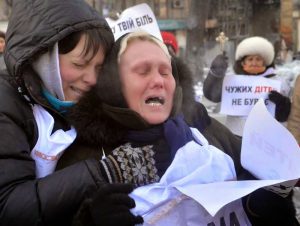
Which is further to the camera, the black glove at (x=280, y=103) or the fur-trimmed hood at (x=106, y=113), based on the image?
the black glove at (x=280, y=103)

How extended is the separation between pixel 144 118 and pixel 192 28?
43.9ft

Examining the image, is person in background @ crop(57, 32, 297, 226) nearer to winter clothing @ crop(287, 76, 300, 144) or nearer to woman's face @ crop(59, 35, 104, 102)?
woman's face @ crop(59, 35, 104, 102)

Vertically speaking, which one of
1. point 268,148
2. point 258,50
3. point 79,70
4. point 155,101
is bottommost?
point 258,50

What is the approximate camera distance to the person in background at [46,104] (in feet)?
4.75

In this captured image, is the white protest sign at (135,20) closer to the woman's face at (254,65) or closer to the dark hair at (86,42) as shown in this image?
the dark hair at (86,42)

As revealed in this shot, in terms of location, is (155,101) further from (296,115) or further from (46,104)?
(296,115)

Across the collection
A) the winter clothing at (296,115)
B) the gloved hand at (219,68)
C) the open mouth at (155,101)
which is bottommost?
the winter clothing at (296,115)

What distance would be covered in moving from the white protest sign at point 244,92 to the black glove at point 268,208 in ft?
7.34

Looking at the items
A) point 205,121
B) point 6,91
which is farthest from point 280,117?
point 6,91

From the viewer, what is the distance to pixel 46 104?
1.68 m

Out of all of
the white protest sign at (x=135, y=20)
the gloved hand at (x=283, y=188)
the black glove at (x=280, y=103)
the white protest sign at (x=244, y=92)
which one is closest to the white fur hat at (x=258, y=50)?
the white protest sign at (x=244, y=92)

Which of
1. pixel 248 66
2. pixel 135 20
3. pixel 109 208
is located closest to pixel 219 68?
pixel 248 66

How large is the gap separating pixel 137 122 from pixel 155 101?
111 mm

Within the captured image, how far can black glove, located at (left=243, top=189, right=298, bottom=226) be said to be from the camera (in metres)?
1.62
